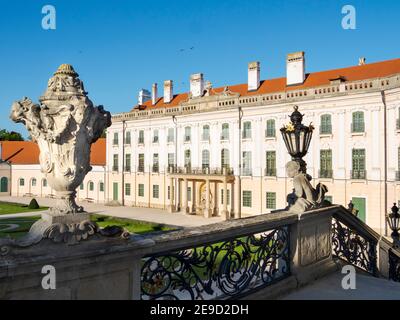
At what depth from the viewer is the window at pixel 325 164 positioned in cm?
2762

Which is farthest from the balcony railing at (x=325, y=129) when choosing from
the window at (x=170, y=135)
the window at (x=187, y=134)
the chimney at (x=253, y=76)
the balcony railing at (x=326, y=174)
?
the window at (x=170, y=135)

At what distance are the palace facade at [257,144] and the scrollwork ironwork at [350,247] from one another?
17.5 metres

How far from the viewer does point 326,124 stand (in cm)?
2781

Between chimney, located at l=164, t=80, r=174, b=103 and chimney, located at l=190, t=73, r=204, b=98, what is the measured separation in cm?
449

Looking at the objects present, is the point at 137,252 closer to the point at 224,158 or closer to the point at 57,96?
the point at 57,96

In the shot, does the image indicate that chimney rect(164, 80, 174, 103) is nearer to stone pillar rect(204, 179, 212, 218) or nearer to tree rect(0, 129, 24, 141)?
stone pillar rect(204, 179, 212, 218)

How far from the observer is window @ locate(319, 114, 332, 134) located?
27611 mm

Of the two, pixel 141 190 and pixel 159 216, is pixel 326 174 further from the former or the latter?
pixel 141 190

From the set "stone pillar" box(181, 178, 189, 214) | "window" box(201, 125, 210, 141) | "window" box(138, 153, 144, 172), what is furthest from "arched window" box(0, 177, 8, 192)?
"window" box(201, 125, 210, 141)

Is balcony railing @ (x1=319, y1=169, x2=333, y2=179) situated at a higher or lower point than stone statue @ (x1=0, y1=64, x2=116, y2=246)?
lower

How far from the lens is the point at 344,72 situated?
3148cm

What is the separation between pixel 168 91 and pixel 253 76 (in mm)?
11579
